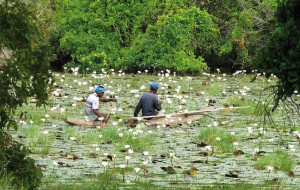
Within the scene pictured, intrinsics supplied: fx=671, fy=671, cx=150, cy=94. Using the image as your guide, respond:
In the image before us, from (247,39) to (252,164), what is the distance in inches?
1107

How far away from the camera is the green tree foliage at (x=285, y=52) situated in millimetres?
7102

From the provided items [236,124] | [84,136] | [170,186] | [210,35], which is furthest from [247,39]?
[170,186]

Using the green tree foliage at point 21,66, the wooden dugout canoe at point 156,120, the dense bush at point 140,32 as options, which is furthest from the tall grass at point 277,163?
the dense bush at point 140,32

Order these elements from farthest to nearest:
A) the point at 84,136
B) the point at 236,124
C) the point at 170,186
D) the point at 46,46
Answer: the point at 236,124 → the point at 84,136 → the point at 170,186 → the point at 46,46

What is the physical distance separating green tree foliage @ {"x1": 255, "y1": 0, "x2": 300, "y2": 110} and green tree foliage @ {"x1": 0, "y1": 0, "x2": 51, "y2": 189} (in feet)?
7.84

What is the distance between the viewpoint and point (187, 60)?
1339 inches

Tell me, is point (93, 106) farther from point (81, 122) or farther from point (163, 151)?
point (163, 151)

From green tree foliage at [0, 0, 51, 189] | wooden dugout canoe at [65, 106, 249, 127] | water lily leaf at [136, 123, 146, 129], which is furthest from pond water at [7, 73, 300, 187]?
green tree foliage at [0, 0, 51, 189]

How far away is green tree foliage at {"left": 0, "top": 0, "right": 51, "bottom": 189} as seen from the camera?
21.4 feet

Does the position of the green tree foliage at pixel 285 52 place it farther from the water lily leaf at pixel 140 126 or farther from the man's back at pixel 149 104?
the man's back at pixel 149 104

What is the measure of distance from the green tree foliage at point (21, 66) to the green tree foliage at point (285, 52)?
7.84 feet

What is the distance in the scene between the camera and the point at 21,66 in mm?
6699

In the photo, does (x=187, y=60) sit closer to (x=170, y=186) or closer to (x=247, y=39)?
(x=247, y=39)

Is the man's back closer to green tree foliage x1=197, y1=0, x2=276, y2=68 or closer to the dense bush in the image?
the dense bush
